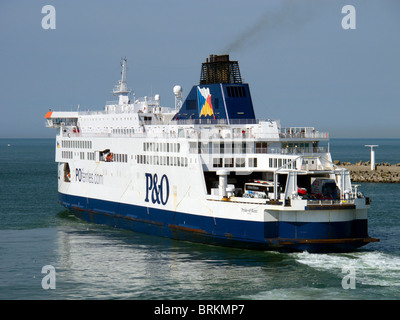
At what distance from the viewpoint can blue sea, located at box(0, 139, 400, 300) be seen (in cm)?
2786

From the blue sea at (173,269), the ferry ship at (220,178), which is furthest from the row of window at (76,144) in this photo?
the blue sea at (173,269)

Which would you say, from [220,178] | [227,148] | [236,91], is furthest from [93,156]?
[220,178]

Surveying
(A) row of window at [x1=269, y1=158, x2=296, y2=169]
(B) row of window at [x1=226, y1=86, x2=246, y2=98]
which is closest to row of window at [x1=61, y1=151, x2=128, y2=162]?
(B) row of window at [x1=226, y1=86, x2=246, y2=98]

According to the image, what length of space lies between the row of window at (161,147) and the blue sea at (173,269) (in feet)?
17.0

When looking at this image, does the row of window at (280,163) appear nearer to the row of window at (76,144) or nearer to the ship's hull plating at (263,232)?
the ship's hull plating at (263,232)

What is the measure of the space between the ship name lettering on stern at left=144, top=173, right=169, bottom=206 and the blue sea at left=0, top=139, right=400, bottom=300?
229 centimetres

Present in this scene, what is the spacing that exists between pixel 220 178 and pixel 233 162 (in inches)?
96.7

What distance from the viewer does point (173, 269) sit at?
31969 mm

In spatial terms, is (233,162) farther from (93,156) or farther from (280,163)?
(93,156)

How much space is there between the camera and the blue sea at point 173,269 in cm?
2786
